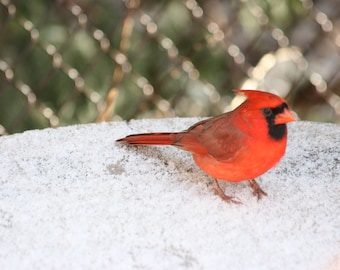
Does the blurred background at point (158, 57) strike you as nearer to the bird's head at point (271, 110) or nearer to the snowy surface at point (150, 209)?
the snowy surface at point (150, 209)

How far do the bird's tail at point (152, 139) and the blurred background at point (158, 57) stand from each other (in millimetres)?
986

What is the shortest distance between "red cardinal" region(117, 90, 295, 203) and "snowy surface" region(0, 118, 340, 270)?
0.07 m

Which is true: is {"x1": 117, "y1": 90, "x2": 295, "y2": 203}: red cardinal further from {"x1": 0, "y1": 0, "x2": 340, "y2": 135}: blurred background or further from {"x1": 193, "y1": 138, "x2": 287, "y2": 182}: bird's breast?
{"x1": 0, "y1": 0, "x2": 340, "y2": 135}: blurred background

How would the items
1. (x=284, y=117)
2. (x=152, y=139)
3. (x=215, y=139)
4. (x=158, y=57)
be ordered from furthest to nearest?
(x=158, y=57)
(x=152, y=139)
(x=215, y=139)
(x=284, y=117)

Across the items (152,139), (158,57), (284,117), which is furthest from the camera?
(158,57)

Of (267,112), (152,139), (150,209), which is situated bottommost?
(150,209)

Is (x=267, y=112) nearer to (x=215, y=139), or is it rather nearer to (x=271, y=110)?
(x=271, y=110)

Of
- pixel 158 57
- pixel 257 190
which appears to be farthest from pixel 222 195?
pixel 158 57

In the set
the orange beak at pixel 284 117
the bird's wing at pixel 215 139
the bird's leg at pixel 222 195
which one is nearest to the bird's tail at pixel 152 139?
the bird's wing at pixel 215 139

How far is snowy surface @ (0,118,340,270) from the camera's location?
1.27 metres

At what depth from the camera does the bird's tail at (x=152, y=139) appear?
153cm

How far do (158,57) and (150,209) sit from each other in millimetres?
1259

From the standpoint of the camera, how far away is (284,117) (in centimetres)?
134

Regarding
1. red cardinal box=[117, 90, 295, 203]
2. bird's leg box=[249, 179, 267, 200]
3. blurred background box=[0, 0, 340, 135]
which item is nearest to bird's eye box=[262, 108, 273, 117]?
red cardinal box=[117, 90, 295, 203]
